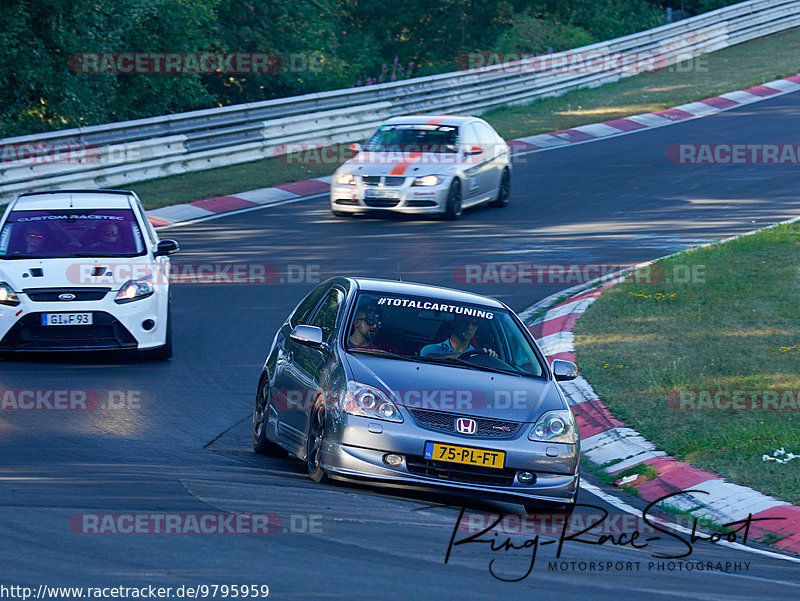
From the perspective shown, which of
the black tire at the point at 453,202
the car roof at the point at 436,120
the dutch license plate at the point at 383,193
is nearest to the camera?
the dutch license plate at the point at 383,193

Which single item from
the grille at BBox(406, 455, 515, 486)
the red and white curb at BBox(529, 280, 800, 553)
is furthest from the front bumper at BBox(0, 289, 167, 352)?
the grille at BBox(406, 455, 515, 486)

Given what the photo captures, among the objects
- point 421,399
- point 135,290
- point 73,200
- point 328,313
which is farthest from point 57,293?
point 421,399

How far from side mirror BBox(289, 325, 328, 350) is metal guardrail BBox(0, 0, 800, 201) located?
45.5 feet

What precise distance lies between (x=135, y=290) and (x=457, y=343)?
4629 mm

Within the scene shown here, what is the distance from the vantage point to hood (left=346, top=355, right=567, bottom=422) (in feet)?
26.8

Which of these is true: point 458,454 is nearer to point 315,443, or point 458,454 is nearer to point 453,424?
point 453,424

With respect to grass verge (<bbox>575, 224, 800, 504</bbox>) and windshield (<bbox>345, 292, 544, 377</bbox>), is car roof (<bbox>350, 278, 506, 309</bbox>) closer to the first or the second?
windshield (<bbox>345, 292, 544, 377</bbox>)

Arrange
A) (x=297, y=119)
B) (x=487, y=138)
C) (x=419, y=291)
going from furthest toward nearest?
(x=297, y=119), (x=487, y=138), (x=419, y=291)

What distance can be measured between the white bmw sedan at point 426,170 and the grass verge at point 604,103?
10.7 feet

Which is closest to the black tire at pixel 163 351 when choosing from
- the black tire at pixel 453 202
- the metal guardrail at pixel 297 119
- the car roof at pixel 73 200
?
the car roof at pixel 73 200

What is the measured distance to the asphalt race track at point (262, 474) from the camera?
6281mm

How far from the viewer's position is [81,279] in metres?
12.4

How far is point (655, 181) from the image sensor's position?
78.0ft

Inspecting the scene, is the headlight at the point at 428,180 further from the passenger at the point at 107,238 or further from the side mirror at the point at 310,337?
the side mirror at the point at 310,337
